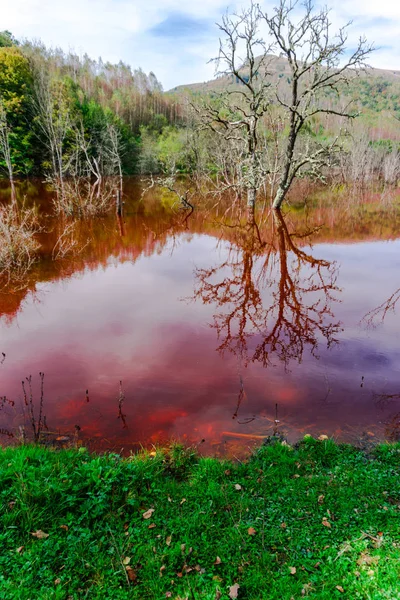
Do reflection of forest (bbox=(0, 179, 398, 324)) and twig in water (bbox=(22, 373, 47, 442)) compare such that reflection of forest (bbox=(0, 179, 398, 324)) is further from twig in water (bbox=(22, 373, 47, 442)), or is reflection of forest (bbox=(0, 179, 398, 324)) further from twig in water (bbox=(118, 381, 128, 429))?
twig in water (bbox=(22, 373, 47, 442))

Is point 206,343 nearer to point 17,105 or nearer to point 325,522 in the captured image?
point 325,522

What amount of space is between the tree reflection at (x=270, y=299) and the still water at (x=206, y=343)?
4 cm

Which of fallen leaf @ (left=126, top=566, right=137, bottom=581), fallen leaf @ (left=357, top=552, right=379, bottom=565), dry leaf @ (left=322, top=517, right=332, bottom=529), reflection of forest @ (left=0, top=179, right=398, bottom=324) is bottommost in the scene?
dry leaf @ (left=322, top=517, right=332, bottom=529)

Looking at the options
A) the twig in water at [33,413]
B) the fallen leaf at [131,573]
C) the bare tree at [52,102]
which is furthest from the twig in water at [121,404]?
the bare tree at [52,102]

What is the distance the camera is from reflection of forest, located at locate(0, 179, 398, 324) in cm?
1221

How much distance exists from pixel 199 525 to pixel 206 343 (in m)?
4.44

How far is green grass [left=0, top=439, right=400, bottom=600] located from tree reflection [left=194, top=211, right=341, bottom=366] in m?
2.95

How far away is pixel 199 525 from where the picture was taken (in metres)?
3.90

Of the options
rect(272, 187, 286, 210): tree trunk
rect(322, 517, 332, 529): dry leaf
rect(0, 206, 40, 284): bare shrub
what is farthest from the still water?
rect(272, 187, 286, 210): tree trunk

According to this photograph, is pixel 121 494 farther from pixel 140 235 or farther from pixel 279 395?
pixel 140 235

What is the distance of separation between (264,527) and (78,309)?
7.22 m

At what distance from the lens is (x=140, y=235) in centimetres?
1817

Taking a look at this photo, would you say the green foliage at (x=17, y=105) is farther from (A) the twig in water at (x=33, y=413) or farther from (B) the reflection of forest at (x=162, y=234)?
(A) the twig in water at (x=33, y=413)

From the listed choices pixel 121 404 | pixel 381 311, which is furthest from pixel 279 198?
pixel 121 404
